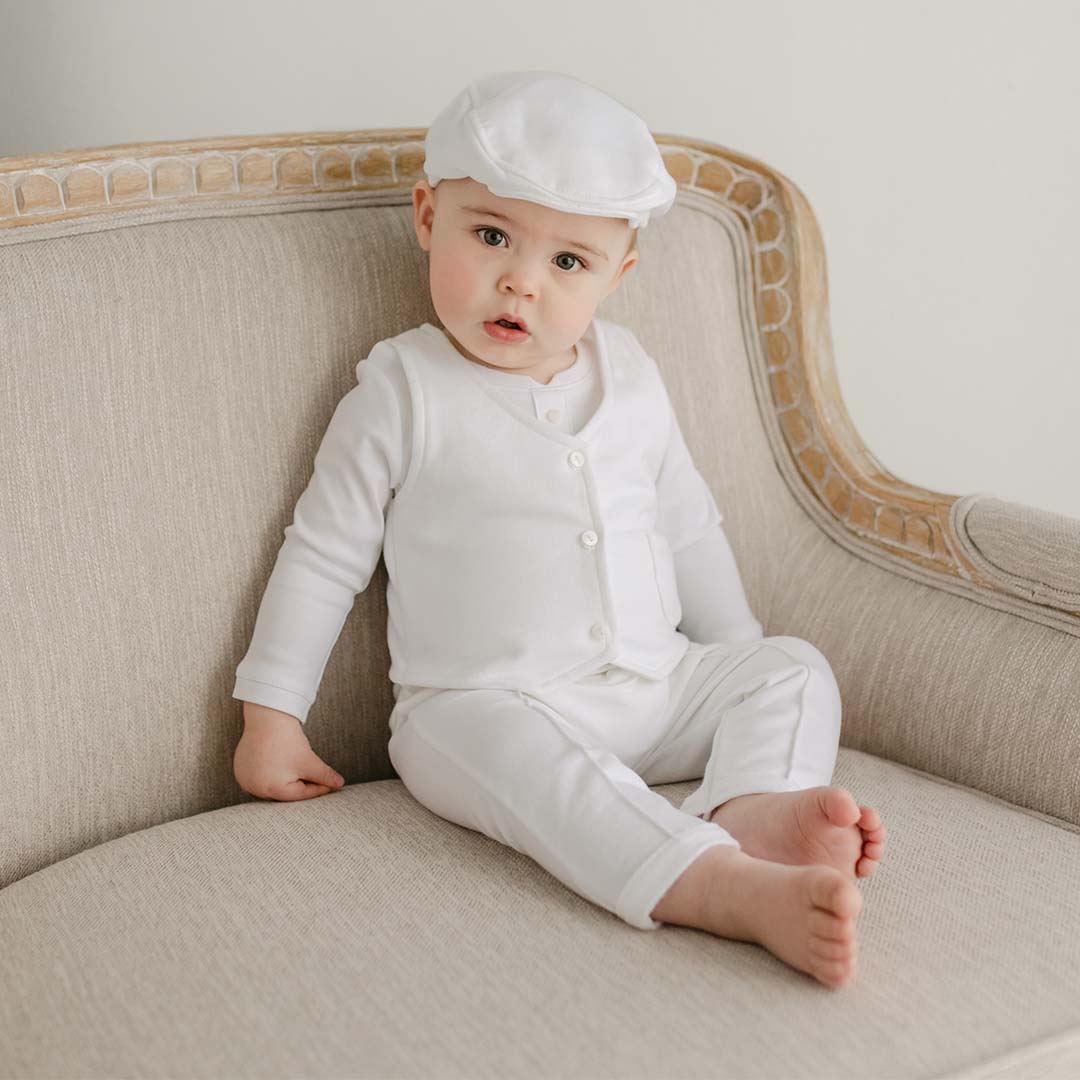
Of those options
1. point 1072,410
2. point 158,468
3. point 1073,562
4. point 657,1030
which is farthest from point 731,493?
point 1072,410

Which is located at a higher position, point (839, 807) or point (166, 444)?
point (166, 444)

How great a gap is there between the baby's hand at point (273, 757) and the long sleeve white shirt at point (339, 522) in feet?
0.05

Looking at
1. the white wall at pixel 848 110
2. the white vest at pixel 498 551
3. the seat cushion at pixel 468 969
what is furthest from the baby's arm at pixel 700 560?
the white wall at pixel 848 110

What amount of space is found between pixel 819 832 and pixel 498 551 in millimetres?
397

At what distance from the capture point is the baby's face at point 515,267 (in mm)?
1250

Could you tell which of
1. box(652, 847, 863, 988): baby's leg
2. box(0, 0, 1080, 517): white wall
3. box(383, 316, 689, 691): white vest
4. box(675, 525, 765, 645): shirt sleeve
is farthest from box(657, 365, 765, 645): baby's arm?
box(0, 0, 1080, 517): white wall

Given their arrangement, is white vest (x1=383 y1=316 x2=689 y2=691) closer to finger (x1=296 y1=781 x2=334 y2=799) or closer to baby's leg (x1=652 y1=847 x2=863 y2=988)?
finger (x1=296 y1=781 x2=334 y2=799)

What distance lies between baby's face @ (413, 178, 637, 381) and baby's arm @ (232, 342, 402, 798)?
105 millimetres

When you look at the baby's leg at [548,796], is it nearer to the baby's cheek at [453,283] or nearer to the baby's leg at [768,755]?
the baby's leg at [768,755]

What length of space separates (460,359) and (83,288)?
35cm

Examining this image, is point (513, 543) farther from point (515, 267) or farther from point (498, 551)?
point (515, 267)

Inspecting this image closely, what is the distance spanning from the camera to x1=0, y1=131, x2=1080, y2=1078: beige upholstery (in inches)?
36.3

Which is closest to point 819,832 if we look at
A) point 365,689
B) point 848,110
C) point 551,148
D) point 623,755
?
point 623,755

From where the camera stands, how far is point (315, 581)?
4.21 feet
